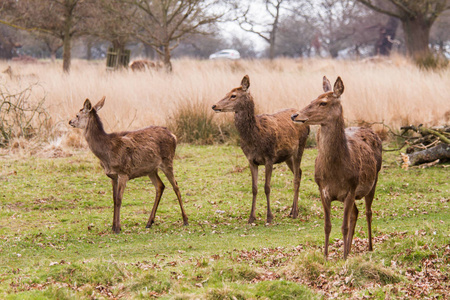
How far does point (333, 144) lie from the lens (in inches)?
220

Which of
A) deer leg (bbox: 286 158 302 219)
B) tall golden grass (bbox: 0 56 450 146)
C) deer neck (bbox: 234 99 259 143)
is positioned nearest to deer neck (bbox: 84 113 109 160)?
deer neck (bbox: 234 99 259 143)

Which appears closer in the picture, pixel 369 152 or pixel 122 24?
pixel 369 152

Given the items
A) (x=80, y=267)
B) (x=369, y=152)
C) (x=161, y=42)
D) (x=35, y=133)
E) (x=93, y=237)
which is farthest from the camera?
(x=161, y=42)

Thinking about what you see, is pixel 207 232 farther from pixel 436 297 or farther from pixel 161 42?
pixel 161 42

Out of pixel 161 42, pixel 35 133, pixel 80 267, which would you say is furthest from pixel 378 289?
pixel 161 42

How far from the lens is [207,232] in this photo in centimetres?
784

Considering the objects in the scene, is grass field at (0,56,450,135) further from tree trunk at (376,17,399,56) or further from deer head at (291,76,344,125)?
tree trunk at (376,17,399,56)

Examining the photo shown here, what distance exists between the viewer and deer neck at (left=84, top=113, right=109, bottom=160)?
782 cm

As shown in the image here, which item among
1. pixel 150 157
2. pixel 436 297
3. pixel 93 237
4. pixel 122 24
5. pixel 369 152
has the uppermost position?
pixel 122 24

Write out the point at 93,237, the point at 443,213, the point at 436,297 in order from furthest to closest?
the point at 443,213, the point at 93,237, the point at 436,297

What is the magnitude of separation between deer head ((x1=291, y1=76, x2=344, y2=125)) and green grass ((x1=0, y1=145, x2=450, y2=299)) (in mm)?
1277

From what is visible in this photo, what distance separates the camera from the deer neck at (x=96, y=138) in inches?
308

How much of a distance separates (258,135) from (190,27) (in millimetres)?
→ 17092

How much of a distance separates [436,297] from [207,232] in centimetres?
341
